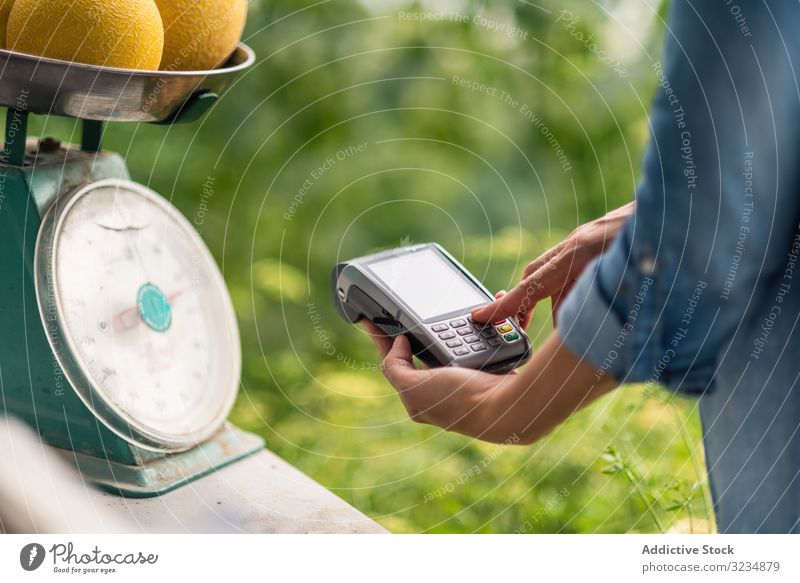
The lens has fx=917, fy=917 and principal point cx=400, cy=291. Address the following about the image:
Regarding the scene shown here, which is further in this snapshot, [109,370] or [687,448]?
[687,448]

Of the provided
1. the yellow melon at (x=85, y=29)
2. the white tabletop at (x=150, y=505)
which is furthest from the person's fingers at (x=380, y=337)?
the yellow melon at (x=85, y=29)

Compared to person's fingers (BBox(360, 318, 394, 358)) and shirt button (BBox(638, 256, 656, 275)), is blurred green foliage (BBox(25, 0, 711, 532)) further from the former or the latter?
shirt button (BBox(638, 256, 656, 275))

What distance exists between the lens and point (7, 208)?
580 millimetres

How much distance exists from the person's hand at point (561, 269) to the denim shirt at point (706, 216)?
100mm

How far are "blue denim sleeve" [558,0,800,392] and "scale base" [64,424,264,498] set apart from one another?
0.99 feet

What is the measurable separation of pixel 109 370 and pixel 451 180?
0.54m

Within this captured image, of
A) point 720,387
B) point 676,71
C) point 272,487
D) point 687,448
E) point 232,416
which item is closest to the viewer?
point 676,71

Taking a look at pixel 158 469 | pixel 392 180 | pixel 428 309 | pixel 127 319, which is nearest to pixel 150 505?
pixel 158 469

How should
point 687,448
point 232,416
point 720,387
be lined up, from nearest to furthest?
point 720,387
point 687,448
point 232,416

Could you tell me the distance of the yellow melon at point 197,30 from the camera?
579mm

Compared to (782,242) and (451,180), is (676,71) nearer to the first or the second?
(782,242)

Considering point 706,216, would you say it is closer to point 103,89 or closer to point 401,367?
point 401,367

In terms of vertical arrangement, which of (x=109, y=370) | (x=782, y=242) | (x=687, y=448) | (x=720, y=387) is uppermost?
(x=782, y=242)

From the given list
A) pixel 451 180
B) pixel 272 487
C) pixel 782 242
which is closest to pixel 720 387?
pixel 782 242
